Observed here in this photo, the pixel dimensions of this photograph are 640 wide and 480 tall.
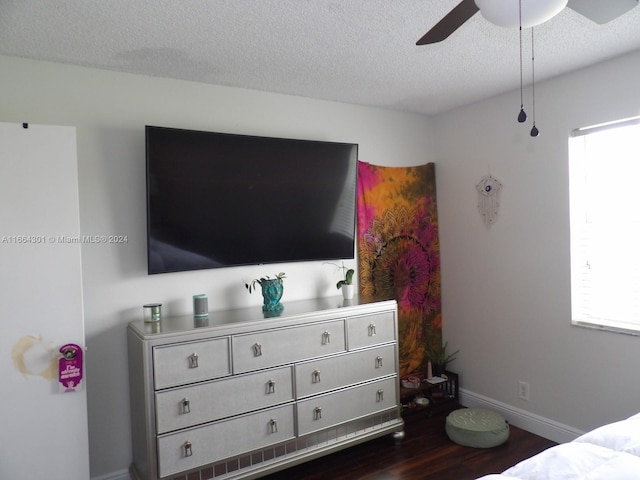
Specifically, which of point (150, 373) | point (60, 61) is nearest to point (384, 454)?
point (150, 373)

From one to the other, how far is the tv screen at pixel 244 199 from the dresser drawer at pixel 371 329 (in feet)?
1.77

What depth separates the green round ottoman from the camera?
290cm

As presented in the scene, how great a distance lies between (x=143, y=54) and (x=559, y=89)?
2.58 m

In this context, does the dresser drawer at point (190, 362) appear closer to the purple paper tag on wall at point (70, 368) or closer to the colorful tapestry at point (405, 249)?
the purple paper tag on wall at point (70, 368)

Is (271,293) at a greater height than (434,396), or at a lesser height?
greater

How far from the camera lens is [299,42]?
7.45 feet

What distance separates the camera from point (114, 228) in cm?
258

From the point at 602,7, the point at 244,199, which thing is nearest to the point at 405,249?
the point at 244,199

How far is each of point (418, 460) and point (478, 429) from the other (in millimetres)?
472

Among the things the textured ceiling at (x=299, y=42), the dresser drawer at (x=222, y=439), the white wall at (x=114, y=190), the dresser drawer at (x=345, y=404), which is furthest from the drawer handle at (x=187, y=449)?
the textured ceiling at (x=299, y=42)

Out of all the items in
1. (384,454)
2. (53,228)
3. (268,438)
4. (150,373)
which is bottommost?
(384,454)

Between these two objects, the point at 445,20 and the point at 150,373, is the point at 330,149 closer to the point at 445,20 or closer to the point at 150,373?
the point at 445,20

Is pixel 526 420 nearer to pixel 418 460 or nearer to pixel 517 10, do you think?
pixel 418 460

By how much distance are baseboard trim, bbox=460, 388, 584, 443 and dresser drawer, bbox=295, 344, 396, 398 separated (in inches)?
37.8
